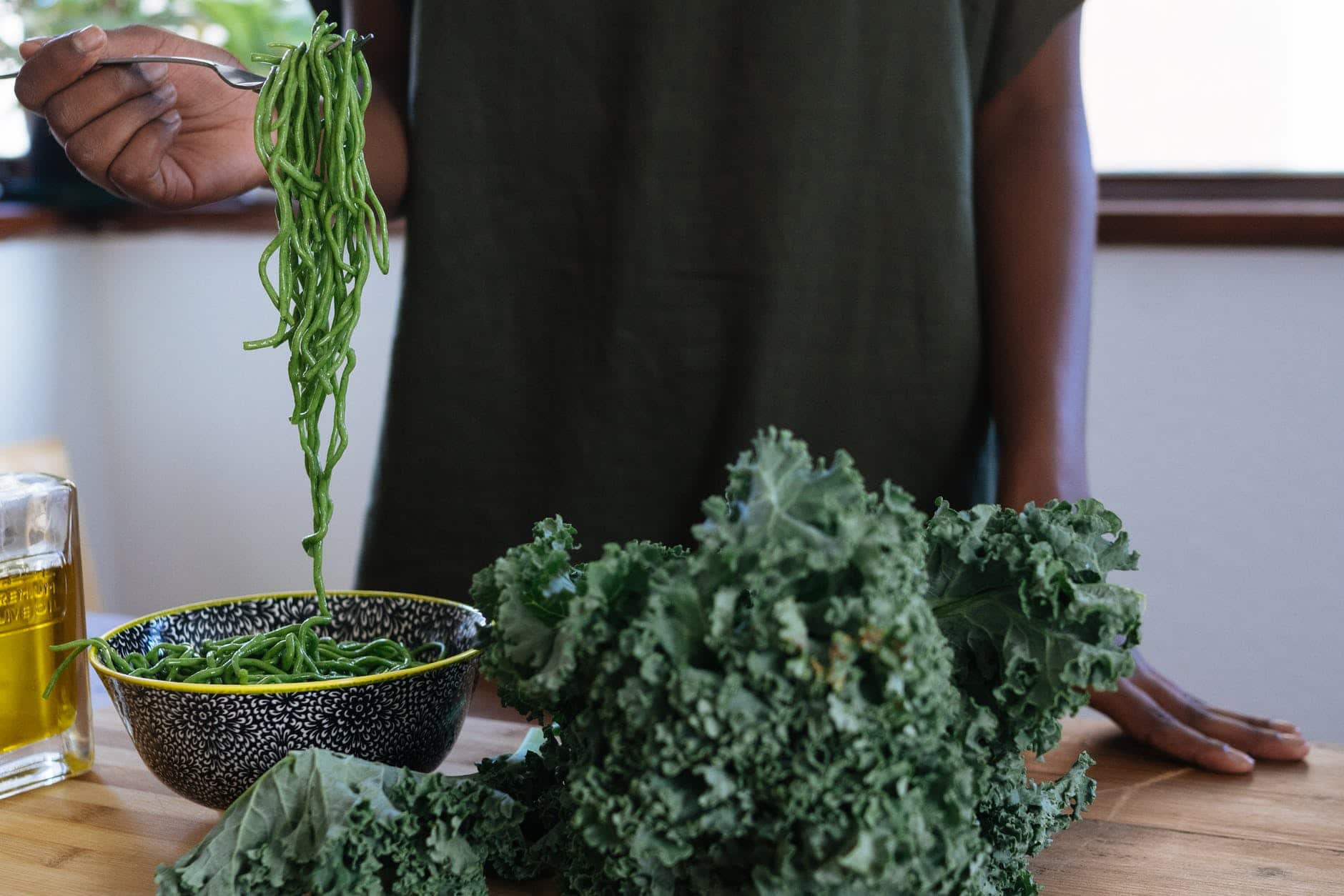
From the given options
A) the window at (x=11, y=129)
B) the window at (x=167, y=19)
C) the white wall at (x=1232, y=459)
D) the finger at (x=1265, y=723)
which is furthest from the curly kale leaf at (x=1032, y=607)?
the window at (x=11, y=129)

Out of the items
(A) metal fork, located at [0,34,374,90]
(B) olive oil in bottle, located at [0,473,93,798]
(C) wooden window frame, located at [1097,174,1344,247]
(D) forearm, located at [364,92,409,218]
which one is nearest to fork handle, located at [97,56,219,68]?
(A) metal fork, located at [0,34,374,90]

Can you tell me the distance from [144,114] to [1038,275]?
89cm

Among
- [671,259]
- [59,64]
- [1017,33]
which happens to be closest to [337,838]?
[59,64]

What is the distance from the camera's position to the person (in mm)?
1308

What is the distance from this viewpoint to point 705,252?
1.39 metres

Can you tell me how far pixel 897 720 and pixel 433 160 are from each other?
3.42 feet

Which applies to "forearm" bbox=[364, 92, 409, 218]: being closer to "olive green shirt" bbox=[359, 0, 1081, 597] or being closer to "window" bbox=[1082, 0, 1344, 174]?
"olive green shirt" bbox=[359, 0, 1081, 597]

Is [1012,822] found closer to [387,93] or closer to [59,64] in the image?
[59,64]

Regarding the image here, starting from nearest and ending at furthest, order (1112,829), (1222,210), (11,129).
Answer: (1112,829) → (1222,210) → (11,129)

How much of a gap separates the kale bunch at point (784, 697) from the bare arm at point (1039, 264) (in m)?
0.49

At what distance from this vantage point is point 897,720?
57cm

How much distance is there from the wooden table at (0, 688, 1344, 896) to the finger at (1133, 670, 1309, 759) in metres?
0.01

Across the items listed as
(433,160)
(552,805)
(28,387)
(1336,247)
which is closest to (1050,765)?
(552,805)

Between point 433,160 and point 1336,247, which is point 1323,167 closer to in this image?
point 1336,247
